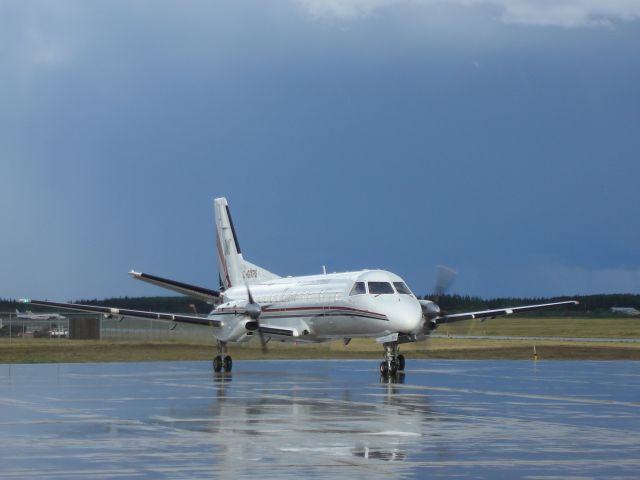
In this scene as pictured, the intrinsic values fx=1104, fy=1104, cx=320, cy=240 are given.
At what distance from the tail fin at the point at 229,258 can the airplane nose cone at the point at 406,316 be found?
39.9 ft

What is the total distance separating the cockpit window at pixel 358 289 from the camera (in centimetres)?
3578

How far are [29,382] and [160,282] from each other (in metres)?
11.1

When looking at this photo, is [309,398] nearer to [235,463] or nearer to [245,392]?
[245,392]

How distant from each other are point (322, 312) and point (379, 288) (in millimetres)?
2730

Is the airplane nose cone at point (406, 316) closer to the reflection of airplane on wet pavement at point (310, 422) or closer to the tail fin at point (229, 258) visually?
the reflection of airplane on wet pavement at point (310, 422)

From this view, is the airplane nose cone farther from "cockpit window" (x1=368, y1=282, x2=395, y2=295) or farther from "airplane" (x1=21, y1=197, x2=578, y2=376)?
"cockpit window" (x1=368, y1=282, x2=395, y2=295)

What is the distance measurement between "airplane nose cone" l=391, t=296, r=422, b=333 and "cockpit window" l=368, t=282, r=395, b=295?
33.6 inches

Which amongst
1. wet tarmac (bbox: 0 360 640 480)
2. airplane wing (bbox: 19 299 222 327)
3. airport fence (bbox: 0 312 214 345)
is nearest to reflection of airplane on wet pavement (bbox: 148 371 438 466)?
wet tarmac (bbox: 0 360 640 480)

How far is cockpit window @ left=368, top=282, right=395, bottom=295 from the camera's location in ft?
116

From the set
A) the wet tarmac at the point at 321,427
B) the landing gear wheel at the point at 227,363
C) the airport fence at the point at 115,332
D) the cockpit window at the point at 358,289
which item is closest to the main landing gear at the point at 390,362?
the wet tarmac at the point at 321,427

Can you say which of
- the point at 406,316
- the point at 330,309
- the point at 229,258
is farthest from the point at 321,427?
the point at 229,258

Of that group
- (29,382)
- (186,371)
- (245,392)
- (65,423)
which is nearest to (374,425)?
(65,423)

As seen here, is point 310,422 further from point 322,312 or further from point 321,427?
point 322,312

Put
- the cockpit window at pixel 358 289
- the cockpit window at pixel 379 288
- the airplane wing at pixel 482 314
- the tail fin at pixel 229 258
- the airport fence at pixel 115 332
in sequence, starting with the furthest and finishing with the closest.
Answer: the airport fence at pixel 115 332 < the tail fin at pixel 229 258 < the airplane wing at pixel 482 314 < the cockpit window at pixel 358 289 < the cockpit window at pixel 379 288
